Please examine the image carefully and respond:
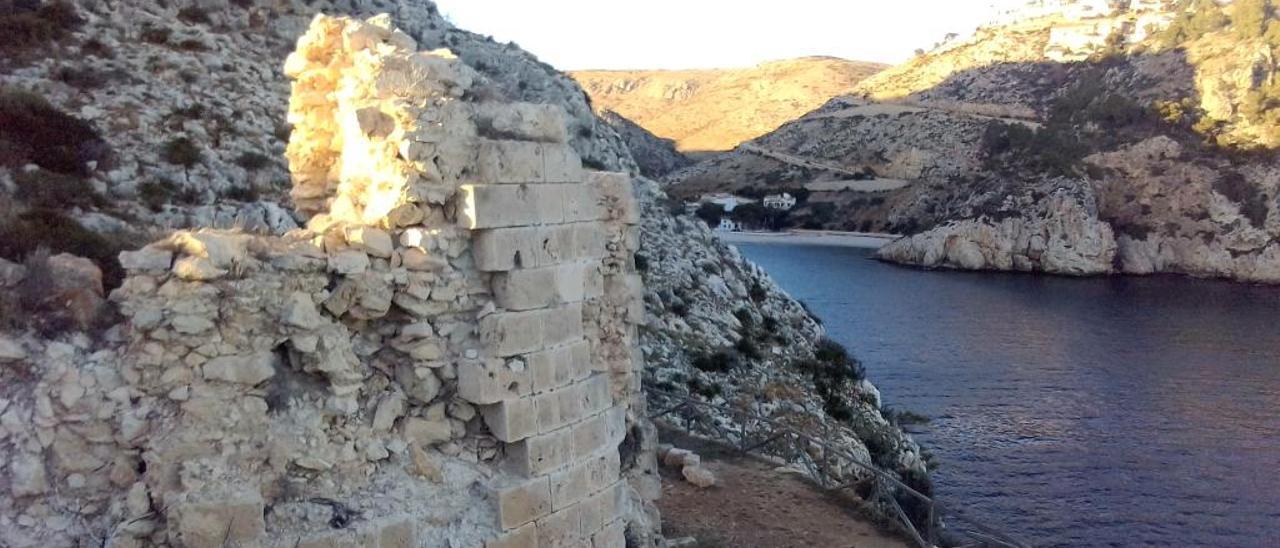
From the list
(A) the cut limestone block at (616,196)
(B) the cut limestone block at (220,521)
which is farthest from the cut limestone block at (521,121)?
(B) the cut limestone block at (220,521)

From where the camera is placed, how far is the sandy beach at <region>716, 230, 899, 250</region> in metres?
59.6

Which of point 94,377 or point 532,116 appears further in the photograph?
point 532,116

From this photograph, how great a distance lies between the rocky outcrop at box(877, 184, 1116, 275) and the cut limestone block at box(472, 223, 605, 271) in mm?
47675

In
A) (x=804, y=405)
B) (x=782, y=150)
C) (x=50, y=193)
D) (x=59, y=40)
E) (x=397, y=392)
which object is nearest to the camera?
(x=397, y=392)

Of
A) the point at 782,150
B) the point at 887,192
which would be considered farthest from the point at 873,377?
the point at 782,150

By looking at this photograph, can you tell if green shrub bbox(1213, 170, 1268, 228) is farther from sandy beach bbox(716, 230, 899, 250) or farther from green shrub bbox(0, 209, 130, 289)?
green shrub bbox(0, 209, 130, 289)

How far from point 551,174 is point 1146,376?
27.1 m

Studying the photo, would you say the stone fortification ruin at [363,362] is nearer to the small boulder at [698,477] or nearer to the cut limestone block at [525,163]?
the cut limestone block at [525,163]

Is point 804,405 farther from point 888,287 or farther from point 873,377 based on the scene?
point 888,287

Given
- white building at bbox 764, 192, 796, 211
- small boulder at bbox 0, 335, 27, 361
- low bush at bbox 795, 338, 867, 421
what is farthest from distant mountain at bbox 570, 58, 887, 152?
small boulder at bbox 0, 335, 27, 361

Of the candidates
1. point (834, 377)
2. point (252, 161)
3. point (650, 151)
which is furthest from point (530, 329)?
point (650, 151)

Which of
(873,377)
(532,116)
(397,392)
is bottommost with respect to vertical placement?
(873,377)

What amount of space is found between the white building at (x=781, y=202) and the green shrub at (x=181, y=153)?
187ft

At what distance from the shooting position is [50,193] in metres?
10.1
